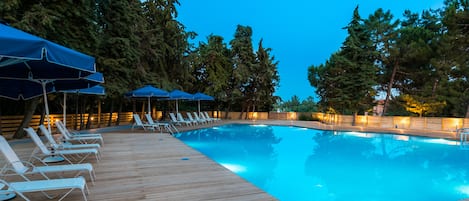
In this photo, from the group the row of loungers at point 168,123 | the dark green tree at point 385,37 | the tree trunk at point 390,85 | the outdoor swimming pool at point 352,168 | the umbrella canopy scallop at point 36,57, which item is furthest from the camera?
the tree trunk at point 390,85

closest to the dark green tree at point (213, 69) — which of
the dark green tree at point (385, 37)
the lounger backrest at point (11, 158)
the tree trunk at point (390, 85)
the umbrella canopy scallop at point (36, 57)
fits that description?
the dark green tree at point (385, 37)

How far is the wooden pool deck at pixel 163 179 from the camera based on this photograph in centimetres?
312

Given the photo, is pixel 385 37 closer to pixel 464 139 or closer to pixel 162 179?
pixel 464 139

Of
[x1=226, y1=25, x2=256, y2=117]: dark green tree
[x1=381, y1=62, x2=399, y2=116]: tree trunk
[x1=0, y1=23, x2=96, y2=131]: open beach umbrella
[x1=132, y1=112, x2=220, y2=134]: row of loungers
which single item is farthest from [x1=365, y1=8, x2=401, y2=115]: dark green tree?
[x1=0, y1=23, x2=96, y2=131]: open beach umbrella

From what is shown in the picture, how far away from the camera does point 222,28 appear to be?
11912cm

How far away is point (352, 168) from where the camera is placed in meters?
6.71

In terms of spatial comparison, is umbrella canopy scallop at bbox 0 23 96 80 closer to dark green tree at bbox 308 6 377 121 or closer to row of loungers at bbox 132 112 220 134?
row of loungers at bbox 132 112 220 134

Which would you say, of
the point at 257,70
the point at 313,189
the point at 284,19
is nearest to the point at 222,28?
the point at 284,19

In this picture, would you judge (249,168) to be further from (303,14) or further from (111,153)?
(303,14)

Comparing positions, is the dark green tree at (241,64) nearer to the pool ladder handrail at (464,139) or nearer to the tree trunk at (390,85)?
the tree trunk at (390,85)

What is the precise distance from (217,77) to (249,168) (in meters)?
14.1

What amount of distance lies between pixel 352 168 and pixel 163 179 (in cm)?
499

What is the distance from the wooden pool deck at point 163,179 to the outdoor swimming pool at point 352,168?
54.3 inches

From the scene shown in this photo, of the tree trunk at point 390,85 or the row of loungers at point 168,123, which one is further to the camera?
the tree trunk at point 390,85
